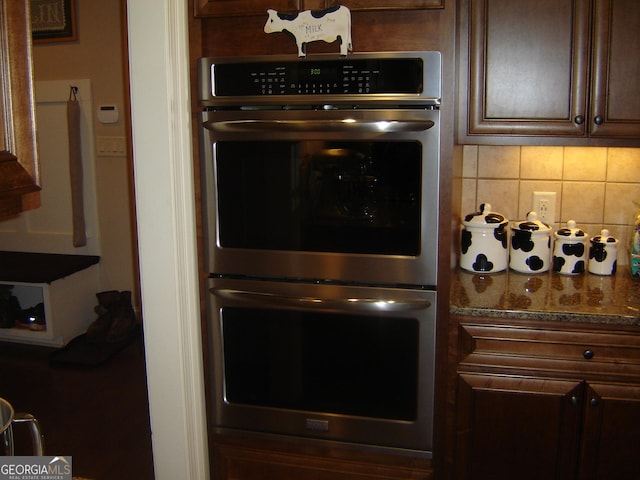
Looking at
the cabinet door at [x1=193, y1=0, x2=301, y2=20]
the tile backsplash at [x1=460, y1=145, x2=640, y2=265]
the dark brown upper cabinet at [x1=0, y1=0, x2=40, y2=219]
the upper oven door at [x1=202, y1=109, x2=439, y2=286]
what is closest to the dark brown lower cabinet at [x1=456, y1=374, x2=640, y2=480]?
the upper oven door at [x1=202, y1=109, x2=439, y2=286]

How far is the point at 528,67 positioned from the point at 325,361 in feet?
3.37

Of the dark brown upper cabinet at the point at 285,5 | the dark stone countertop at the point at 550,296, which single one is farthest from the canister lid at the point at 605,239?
the dark brown upper cabinet at the point at 285,5

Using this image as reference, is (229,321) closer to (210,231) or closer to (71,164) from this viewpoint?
(210,231)

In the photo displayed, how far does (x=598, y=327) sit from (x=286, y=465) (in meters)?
0.98

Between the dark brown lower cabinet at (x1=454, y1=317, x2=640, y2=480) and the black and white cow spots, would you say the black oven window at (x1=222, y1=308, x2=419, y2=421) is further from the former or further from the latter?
the black and white cow spots

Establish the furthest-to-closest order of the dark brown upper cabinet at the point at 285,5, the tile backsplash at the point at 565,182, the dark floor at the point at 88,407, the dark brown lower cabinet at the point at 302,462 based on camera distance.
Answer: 1. the dark floor at the point at 88,407
2. the tile backsplash at the point at 565,182
3. the dark brown lower cabinet at the point at 302,462
4. the dark brown upper cabinet at the point at 285,5

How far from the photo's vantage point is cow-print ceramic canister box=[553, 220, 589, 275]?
201cm

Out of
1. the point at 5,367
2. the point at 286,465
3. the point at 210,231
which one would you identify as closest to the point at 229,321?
the point at 210,231

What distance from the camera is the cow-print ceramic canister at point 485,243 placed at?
202cm

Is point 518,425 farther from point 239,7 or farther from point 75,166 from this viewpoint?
point 75,166

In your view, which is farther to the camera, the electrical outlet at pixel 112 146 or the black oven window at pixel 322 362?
the electrical outlet at pixel 112 146

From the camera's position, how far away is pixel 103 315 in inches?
139

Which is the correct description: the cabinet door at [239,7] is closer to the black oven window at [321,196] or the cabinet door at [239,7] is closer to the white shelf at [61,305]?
the black oven window at [321,196]

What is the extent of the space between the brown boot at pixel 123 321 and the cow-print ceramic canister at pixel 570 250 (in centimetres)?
244
